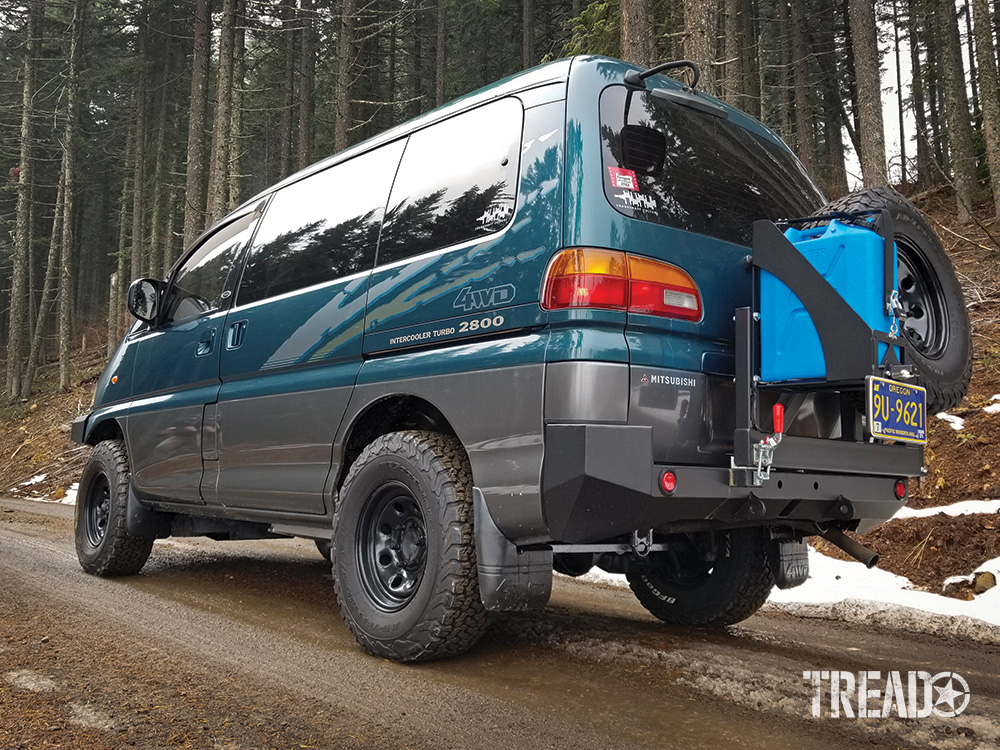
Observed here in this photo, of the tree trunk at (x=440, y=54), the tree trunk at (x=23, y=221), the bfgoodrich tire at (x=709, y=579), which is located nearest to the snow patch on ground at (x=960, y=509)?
the bfgoodrich tire at (x=709, y=579)

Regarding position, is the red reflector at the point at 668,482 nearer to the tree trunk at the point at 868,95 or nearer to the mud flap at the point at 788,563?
the mud flap at the point at 788,563

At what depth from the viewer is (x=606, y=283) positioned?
287cm

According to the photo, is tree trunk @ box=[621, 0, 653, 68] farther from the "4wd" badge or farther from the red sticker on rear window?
the "4wd" badge

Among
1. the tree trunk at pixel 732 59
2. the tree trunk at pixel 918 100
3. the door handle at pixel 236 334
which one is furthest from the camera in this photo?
the tree trunk at pixel 918 100

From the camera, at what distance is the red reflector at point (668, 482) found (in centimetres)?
278

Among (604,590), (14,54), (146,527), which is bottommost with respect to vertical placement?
(604,590)

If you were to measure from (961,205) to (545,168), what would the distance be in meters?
13.5

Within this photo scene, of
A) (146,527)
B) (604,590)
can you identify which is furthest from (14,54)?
(604,590)

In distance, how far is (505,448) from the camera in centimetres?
298

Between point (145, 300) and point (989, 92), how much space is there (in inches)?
544

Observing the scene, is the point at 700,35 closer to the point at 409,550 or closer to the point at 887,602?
the point at 887,602

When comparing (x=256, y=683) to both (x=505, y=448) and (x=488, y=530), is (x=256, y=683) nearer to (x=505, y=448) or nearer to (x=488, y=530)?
(x=488, y=530)

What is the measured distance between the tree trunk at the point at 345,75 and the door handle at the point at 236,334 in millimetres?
10962

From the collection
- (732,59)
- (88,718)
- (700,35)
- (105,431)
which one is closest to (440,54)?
(732,59)
